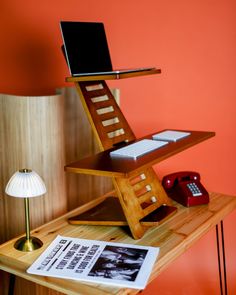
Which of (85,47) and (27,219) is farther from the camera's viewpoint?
(85,47)

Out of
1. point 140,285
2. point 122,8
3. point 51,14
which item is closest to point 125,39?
point 122,8

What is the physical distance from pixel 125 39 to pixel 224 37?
502 mm

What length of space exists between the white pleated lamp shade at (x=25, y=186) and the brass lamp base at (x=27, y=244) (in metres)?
0.19

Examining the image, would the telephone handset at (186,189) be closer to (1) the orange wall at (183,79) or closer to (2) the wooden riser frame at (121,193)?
(2) the wooden riser frame at (121,193)

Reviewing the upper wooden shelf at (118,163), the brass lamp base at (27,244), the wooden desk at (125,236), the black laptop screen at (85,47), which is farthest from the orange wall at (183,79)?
the brass lamp base at (27,244)

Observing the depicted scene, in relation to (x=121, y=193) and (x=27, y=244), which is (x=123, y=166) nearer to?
(x=121, y=193)

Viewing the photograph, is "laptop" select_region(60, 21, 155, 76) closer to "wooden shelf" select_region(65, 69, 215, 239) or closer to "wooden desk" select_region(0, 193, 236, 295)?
"wooden shelf" select_region(65, 69, 215, 239)

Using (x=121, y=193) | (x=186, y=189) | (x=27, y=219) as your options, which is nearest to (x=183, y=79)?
(x=186, y=189)

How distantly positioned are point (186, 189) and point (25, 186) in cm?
77

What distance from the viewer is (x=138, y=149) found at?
5.64ft

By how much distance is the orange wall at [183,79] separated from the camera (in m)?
2.40

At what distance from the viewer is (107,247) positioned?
1.57 meters

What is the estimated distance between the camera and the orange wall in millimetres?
2398

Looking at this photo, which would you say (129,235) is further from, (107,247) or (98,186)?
(98,186)
